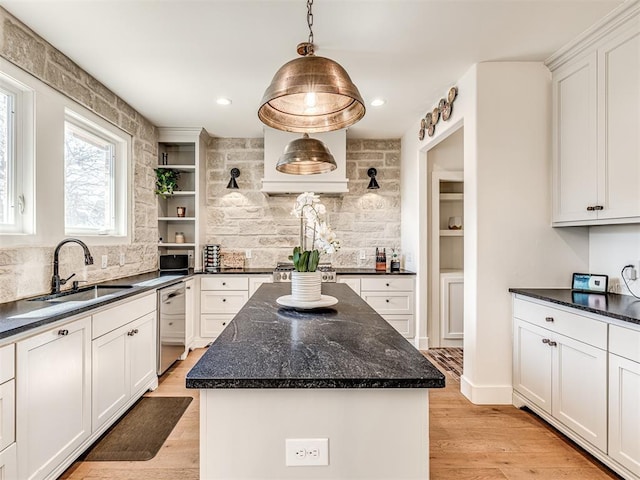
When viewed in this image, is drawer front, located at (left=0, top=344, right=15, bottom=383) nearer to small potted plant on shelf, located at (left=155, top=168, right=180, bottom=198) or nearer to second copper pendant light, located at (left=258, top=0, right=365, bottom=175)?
second copper pendant light, located at (left=258, top=0, right=365, bottom=175)

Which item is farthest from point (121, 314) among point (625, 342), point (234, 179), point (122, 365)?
point (625, 342)

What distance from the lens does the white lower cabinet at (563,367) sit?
6.25 feet

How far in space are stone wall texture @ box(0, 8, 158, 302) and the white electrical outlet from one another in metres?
1.99

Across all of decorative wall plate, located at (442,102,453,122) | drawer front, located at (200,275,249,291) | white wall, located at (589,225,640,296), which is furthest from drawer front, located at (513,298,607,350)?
drawer front, located at (200,275,249,291)

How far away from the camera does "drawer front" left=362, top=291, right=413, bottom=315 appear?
4004mm

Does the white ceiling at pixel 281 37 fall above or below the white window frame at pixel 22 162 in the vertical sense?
above

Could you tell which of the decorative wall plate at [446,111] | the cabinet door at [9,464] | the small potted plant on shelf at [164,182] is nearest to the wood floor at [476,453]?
the cabinet door at [9,464]

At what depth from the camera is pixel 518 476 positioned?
6.17ft

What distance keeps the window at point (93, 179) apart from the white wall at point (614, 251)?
3913mm

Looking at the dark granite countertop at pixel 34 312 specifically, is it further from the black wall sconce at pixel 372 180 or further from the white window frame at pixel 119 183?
the black wall sconce at pixel 372 180

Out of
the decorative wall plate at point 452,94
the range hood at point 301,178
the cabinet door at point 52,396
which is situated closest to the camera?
the cabinet door at point 52,396

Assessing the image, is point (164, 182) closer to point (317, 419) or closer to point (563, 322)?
point (317, 419)

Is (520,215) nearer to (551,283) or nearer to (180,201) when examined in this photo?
(551,283)

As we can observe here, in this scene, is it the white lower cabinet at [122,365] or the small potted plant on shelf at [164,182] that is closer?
the white lower cabinet at [122,365]
